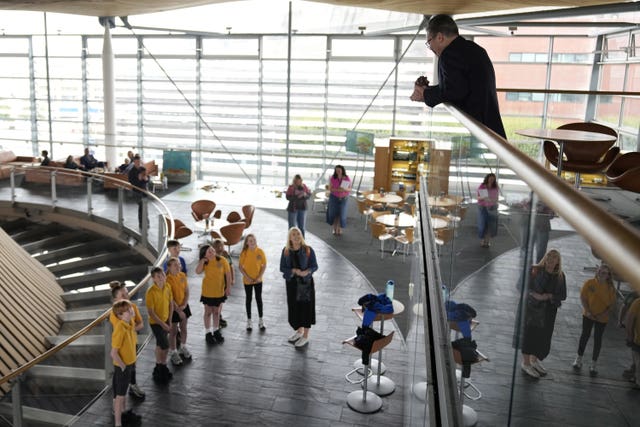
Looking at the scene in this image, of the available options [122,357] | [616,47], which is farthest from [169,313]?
[616,47]

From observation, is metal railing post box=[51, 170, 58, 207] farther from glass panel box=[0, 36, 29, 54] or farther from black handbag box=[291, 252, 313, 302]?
glass panel box=[0, 36, 29, 54]

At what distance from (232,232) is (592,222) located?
10.4 metres

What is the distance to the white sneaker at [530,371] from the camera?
109cm

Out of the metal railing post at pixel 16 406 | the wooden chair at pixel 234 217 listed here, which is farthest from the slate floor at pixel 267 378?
the wooden chair at pixel 234 217

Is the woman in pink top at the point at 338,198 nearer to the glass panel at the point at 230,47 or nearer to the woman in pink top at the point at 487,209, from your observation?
the glass panel at the point at 230,47

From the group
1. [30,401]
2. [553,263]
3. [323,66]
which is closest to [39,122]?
[323,66]

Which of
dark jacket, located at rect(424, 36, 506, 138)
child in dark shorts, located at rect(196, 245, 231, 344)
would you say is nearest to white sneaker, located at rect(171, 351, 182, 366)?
child in dark shorts, located at rect(196, 245, 231, 344)

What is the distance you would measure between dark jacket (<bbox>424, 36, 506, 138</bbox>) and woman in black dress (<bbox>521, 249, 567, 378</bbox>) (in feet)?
6.08

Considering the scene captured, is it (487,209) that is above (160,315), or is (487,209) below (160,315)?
above

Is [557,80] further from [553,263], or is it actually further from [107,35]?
[553,263]

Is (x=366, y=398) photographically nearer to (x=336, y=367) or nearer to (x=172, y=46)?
(x=336, y=367)

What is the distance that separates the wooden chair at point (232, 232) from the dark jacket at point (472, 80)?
826cm

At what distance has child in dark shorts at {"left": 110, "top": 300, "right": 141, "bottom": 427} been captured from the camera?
5.29 meters

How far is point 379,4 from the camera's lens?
1091cm
